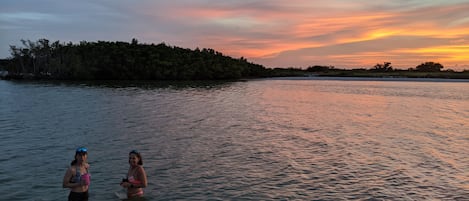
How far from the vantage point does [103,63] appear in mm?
153375

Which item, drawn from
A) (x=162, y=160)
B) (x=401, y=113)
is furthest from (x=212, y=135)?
(x=401, y=113)

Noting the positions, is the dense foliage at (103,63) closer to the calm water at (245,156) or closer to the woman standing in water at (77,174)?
the calm water at (245,156)

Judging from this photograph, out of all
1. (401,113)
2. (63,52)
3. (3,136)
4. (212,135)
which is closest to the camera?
(3,136)

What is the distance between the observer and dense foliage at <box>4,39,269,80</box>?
484 feet

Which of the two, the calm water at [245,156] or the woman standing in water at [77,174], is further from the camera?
the calm water at [245,156]

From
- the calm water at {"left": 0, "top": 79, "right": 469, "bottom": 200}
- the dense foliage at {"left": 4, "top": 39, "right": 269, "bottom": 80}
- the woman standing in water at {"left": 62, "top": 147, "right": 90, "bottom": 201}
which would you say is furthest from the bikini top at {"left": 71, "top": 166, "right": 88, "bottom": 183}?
the dense foliage at {"left": 4, "top": 39, "right": 269, "bottom": 80}

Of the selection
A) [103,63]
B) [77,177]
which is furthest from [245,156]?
[103,63]

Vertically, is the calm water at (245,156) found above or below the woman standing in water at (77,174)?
below

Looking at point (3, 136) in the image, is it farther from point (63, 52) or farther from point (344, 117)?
point (63, 52)

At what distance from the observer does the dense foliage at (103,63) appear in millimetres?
147500

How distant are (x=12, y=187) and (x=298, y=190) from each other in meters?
11.9

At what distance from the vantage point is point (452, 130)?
34.5 metres

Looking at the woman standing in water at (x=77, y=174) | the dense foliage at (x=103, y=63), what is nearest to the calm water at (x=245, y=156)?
the woman standing in water at (x=77, y=174)

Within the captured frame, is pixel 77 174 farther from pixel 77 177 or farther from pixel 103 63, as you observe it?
pixel 103 63
